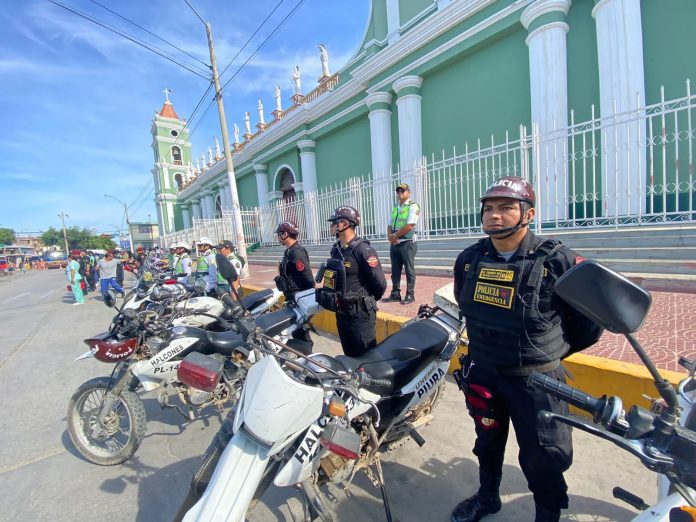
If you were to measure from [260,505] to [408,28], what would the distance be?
11.1 m

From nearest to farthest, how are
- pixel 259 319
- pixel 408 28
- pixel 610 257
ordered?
pixel 259 319 < pixel 610 257 < pixel 408 28

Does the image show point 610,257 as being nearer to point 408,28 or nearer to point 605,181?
point 605,181

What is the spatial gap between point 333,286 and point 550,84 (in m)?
6.39

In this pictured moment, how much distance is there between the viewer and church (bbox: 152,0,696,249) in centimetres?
539

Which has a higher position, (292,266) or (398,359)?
(292,266)

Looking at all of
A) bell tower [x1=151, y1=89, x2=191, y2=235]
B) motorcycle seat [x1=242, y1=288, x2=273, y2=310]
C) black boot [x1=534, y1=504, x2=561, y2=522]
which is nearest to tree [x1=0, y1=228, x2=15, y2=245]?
bell tower [x1=151, y1=89, x2=191, y2=235]

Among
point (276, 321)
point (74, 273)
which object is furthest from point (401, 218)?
point (74, 273)

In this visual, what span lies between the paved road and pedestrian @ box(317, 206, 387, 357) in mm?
944

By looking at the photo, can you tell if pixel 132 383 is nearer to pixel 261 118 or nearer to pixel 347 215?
pixel 347 215

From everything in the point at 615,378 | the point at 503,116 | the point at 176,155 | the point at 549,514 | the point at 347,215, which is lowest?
the point at 549,514

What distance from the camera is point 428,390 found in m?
2.11

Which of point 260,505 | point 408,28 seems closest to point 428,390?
point 260,505

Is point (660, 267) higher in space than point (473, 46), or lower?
lower

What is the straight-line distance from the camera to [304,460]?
138 cm
